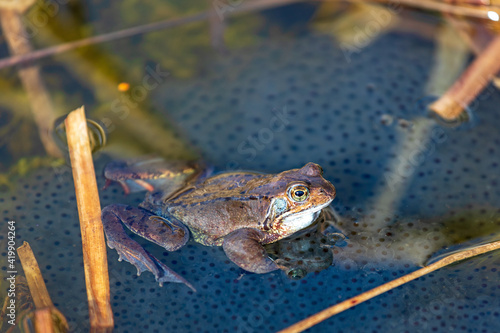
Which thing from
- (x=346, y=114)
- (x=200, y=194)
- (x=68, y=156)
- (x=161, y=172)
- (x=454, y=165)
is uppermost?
(x=68, y=156)

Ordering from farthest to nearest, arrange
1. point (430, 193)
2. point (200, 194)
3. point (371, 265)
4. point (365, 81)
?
point (365, 81) < point (430, 193) < point (200, 194) < point (371, 265)

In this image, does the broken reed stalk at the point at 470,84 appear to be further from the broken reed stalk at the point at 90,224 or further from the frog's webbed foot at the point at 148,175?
the broken reed stalk at the point at 90,224

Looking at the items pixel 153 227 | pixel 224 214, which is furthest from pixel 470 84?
pixel 153 227

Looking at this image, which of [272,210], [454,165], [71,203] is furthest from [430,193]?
Result: [71,203]

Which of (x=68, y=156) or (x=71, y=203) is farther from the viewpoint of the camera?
(x=68, y=156)

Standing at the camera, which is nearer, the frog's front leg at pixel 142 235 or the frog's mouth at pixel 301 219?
the frog's front leg at pixel 142 235

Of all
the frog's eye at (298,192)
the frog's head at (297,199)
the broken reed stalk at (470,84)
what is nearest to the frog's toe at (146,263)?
the frog's head at (297,199)

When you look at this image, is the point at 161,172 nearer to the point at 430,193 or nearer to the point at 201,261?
the point at 201,261

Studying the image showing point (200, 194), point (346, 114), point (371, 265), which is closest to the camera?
point (371, 265)
